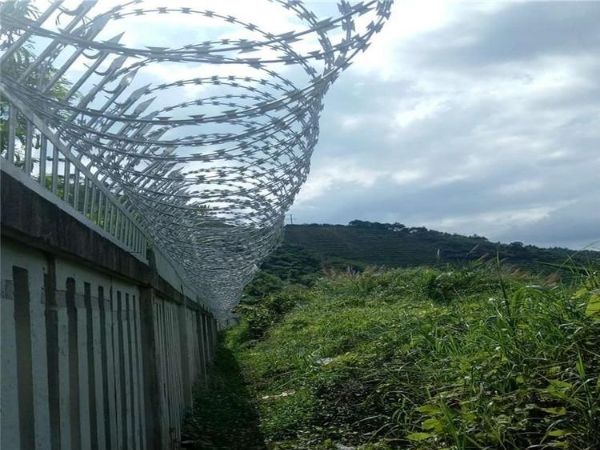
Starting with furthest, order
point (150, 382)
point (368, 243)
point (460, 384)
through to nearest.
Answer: point (368, 243) < point (150, 382) < point (460, 384)

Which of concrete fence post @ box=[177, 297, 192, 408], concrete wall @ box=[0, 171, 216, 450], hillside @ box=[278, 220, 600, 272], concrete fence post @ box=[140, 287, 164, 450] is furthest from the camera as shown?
hillside @ box=[278, 220, 600, 272]

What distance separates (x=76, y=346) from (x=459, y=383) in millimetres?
2073

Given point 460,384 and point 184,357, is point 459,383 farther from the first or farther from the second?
point 184,357

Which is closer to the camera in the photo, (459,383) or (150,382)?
(459,383)

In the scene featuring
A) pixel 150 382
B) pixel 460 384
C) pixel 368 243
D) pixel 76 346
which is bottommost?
pixel 460 384

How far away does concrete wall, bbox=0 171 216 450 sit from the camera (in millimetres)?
2338

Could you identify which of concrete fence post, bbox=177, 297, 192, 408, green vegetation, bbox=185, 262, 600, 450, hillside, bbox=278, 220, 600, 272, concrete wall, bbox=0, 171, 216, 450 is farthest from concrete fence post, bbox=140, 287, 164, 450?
hillside, bbox=278, 220, 600, 272

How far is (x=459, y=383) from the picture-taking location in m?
4.22

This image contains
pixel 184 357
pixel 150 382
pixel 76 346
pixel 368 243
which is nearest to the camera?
pixel 76 346

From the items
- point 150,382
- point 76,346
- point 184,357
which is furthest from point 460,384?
point 184,357

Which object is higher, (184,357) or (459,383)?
(184,357)

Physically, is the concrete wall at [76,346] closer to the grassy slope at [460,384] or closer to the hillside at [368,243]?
the grassy slope at [460,384]

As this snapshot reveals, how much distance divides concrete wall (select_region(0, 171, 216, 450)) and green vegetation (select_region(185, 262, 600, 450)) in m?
1.34

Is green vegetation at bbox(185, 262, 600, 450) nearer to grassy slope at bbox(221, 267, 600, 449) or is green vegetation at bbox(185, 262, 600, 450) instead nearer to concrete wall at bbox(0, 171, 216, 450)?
grassy slope at bbox(221, 267, 600, 449)
